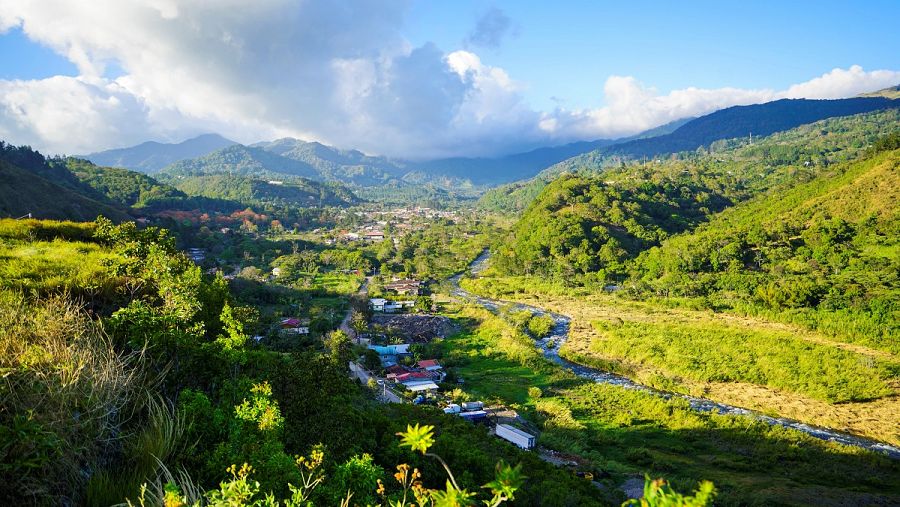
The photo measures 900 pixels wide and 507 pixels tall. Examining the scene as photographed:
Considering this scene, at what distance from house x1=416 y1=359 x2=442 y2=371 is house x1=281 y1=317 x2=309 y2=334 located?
26.2ft

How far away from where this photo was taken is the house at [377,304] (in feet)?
126

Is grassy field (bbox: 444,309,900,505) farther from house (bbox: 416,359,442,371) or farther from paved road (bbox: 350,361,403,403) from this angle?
paved road (bbox: 350,361,403,403)

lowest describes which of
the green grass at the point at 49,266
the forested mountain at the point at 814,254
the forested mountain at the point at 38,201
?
the forested mountain at the point at 814,254

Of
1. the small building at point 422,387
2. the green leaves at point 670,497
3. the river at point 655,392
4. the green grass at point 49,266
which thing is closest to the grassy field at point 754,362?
the river at point 655,392

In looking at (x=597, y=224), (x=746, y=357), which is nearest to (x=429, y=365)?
(x=746, y=357)

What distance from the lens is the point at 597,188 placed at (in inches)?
2731

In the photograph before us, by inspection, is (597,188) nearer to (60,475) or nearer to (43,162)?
(60,475)

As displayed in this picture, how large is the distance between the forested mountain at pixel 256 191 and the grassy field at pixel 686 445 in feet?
355

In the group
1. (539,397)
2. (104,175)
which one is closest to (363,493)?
(539,397)

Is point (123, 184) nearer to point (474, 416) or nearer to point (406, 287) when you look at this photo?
point (406, 287)

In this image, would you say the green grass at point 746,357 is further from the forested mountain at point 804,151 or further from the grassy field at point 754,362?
the forested mountain at point 804,151

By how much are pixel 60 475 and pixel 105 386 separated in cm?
92

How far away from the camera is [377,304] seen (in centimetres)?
3900

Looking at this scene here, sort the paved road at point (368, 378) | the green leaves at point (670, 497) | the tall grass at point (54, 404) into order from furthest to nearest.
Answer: the paved road at point (368, 378)
the tall grass at point (54, 404)
the green leaves at point (670, 497)
